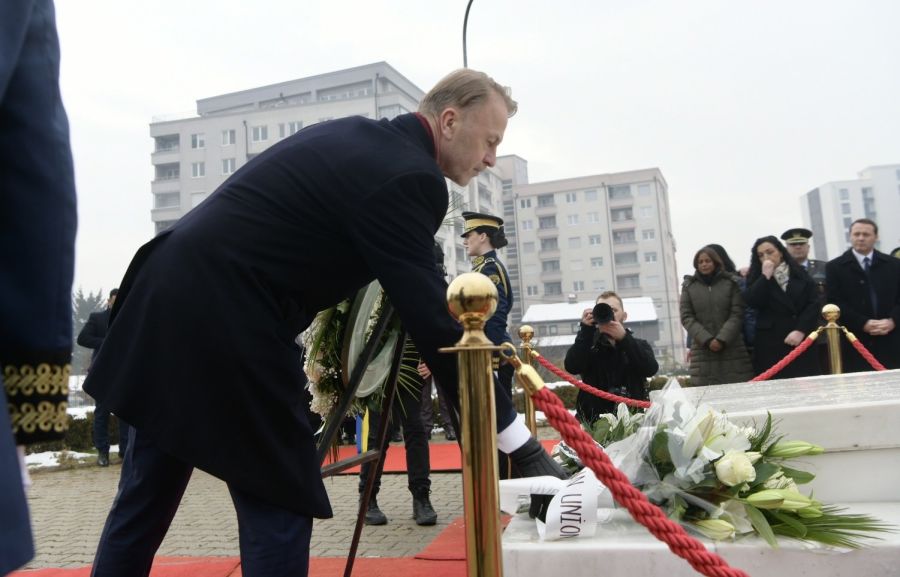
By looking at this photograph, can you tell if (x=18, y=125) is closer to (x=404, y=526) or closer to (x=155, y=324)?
(x=155, y=324)

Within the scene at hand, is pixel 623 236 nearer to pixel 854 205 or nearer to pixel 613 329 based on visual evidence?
pixel 854 205

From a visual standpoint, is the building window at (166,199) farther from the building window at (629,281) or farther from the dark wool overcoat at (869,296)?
the dark wool overcoat at (869,296)

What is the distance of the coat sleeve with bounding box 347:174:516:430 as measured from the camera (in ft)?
6.27

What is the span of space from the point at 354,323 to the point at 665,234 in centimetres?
8389

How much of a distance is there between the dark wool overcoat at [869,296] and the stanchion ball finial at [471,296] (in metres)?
6.13

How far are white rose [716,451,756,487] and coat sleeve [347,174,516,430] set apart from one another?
903mm

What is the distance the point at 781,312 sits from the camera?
6742mm

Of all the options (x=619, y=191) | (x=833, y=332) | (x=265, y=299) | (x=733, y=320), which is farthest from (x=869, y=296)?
Result: (x=619, y=191)

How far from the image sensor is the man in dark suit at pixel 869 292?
6562 mm

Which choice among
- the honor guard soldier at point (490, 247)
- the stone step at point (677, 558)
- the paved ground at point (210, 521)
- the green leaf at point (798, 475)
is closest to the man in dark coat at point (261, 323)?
the stone step at point (677, 558)

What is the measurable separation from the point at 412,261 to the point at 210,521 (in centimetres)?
465

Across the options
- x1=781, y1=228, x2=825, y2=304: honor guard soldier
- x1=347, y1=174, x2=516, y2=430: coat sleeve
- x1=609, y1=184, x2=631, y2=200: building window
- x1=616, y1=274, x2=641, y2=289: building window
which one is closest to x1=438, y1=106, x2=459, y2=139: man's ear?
x1=347, y1=174, x2=516, y2=430: coat sleeve

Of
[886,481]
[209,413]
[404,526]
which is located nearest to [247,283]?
[209,413]

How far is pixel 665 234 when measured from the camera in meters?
82.8
